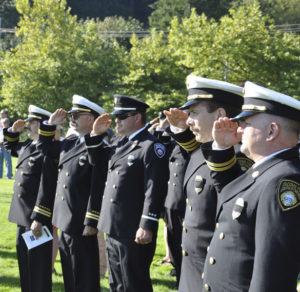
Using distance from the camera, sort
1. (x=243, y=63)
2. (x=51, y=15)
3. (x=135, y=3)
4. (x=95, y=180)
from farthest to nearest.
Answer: (x=135, y=3) < (x=51, y=15) < (x=243, y=63) < (x=95, y=180)

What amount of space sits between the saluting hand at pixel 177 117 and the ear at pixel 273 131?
1452 millimetres

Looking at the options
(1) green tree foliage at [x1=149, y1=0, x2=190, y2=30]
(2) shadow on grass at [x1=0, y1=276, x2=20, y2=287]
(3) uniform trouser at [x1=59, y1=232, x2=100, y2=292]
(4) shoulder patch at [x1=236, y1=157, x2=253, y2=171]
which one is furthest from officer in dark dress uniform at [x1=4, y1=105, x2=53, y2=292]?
(1) green tree foliage at [x1=149, y1=0, x2=190, y2=30]

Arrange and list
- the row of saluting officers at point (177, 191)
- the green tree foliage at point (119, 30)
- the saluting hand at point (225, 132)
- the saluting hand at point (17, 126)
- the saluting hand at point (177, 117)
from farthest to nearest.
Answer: the green tree foliage at point (119, 30) → the saluting hand at point (17, 126) → the saluting hand at point (177, 117) → the saluting hand at point (225, 132) → the row of saluting officers at point (177, 191)

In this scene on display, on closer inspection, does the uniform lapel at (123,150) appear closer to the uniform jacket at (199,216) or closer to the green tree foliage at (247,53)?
the uniform jacket at (199,216)

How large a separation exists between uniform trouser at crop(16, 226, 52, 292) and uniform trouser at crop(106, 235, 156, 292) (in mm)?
1166

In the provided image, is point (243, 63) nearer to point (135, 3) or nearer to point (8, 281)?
point (8, 281)

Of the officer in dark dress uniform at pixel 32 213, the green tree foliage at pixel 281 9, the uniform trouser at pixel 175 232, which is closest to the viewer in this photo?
the officer in dark dress uniform at pixel 32 213

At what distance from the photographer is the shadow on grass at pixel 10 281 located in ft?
21.4

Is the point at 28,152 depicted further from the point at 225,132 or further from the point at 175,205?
the point at 225,132

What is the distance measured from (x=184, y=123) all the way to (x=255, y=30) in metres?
19.3

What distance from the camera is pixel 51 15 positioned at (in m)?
30.9

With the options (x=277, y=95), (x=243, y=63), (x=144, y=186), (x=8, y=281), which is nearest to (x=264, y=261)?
(x=277, y=95)

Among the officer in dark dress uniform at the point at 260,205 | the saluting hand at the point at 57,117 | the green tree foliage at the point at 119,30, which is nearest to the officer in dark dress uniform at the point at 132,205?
the saluting hand at the point at 57,117

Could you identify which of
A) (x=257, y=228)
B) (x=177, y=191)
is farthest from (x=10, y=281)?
(x=257, y=228)
